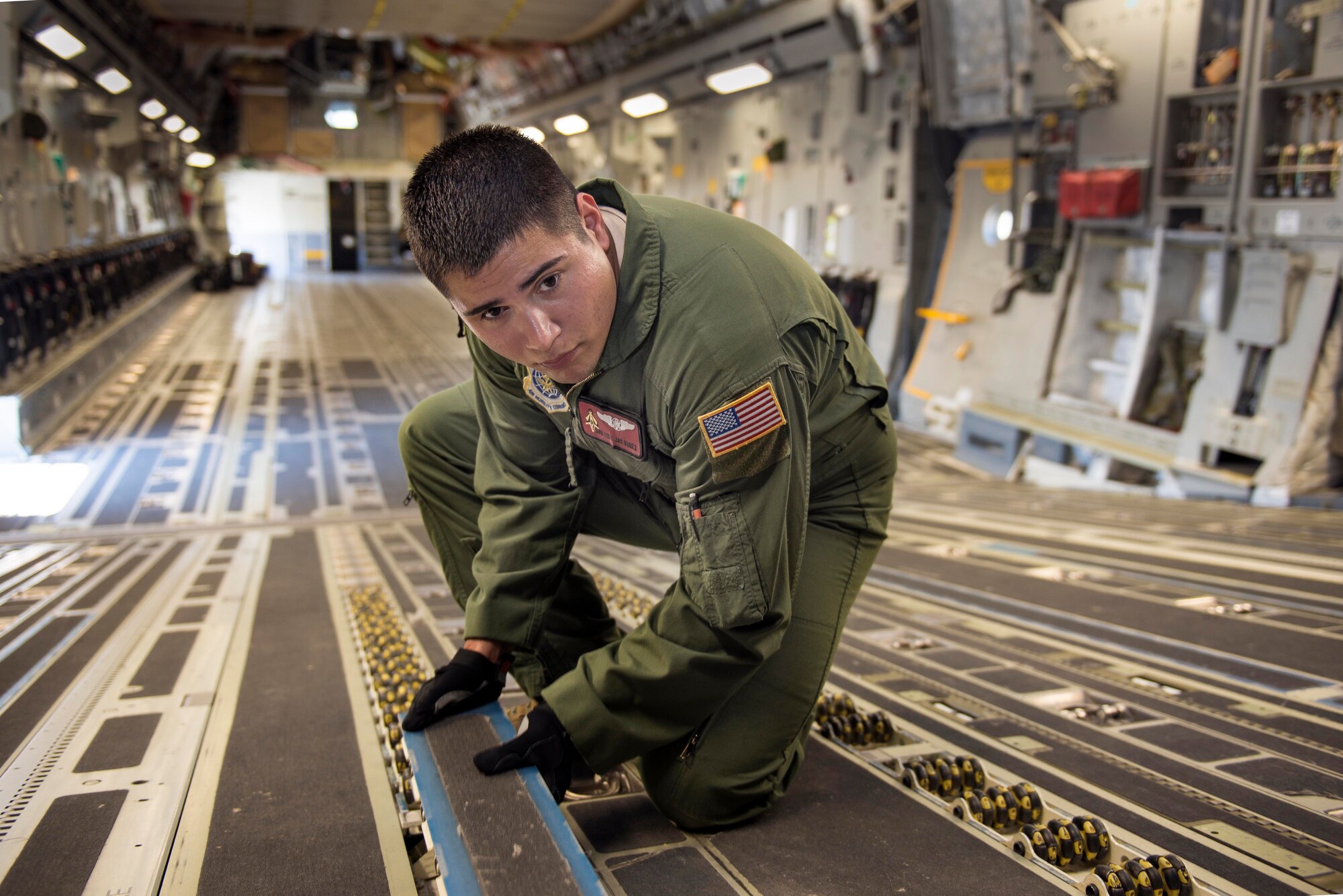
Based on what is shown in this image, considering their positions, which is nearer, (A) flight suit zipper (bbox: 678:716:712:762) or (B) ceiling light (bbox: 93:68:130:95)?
(A) flight suit zipper (bbox: 678:716:712:762)

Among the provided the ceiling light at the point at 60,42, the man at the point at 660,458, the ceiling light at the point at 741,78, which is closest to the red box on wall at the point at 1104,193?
the ceiling light at the point at 741,78

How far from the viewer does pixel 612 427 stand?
200 centimetres

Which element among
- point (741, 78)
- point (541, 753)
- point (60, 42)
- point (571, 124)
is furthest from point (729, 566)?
point (571, 124)

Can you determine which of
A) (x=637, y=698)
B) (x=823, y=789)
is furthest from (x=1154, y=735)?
(x=637, y=698)

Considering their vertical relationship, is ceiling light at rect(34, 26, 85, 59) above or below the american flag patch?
above

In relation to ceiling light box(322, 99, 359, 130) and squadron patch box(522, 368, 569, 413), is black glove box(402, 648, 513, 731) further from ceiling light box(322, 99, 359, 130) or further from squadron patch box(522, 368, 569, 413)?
ceiling light box(322, 99, 359, 130)

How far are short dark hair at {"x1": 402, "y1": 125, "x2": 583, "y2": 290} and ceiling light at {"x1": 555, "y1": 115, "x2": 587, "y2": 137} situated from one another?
50.6ft

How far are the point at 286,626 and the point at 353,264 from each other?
80.2ft

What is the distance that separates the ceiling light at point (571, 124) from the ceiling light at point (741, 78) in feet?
19.3

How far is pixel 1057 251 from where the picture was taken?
7.33m

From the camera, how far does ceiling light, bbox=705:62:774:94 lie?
10242 millimetres

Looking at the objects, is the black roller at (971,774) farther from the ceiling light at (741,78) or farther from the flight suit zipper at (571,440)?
the ceiling light at (741,78)

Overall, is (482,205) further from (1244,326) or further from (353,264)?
(353,264)

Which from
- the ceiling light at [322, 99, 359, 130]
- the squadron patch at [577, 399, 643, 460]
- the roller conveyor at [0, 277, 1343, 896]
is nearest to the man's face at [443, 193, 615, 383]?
the squadron patch at [577, 399, 643, 460]
